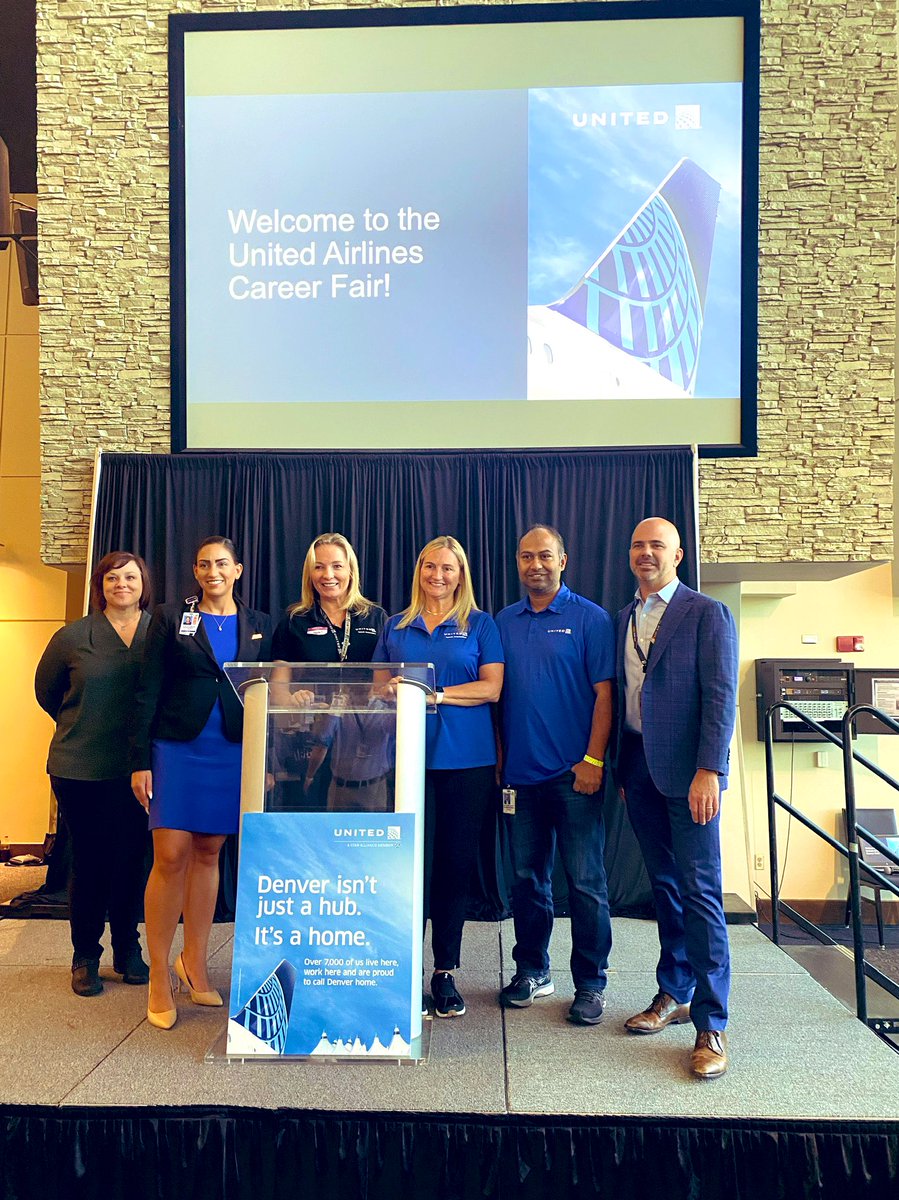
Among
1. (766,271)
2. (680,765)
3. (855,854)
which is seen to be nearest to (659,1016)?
(680,765)

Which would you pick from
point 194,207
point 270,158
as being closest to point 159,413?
point 194,207

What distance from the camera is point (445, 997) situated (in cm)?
301

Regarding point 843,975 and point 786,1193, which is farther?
point 843,975

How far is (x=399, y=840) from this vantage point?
8.61 feet

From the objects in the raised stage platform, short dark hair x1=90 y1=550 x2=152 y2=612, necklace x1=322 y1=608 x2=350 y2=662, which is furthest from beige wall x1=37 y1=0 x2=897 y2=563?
the raised stage platform

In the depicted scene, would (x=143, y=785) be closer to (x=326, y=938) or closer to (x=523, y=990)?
(x=326, y=938)

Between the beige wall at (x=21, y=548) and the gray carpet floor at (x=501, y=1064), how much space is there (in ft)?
13.4

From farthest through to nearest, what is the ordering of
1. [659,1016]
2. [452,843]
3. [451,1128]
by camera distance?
[452,843]
[659,1016]
[451,1128]

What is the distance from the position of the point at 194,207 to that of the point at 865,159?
11.3 feet

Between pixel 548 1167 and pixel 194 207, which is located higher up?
pixel 194 207

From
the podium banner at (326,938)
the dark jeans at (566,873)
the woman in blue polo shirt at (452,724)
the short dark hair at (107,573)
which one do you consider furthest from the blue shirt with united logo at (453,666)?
the short dark hair at (107,573)

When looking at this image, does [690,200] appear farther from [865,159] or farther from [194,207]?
[194,207]

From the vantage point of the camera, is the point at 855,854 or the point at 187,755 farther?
the point at 855,854

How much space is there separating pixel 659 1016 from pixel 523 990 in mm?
460
